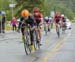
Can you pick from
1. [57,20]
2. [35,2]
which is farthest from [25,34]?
[35,2]

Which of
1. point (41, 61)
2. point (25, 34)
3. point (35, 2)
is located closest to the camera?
point (41, 61)

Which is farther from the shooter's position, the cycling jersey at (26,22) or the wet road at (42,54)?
the cycling jersey at (26,22)

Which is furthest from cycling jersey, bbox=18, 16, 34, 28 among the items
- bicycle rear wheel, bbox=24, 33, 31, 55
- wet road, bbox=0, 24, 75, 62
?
wet road, bbox=0, 24, 75, 62

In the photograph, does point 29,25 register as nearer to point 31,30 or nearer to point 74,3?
point 31,30

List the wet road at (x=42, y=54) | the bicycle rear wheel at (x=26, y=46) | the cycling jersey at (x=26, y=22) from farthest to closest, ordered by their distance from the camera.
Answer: the bicycle rear wheel at (x=26, y=46) < the cycling jersey at (x=26, y=22) < the wet road at (x=42, y=54)

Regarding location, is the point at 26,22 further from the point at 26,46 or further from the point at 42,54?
the point at 42,54

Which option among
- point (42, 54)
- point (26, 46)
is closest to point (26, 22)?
point (26, 46)

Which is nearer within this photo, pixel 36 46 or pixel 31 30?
pixel 31 30

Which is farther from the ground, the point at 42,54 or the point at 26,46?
the point at 26,46

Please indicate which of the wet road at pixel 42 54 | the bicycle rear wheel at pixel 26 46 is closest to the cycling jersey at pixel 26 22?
the bicycle rear wheel at pixel 26 46

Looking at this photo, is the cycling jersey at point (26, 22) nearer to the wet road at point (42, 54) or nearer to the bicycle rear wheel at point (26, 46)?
the bicycle rear wheel at point (26, 46)

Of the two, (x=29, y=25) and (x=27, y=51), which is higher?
(x=29, y=25)

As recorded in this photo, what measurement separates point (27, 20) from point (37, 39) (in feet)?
7.53

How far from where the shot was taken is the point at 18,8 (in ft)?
327
